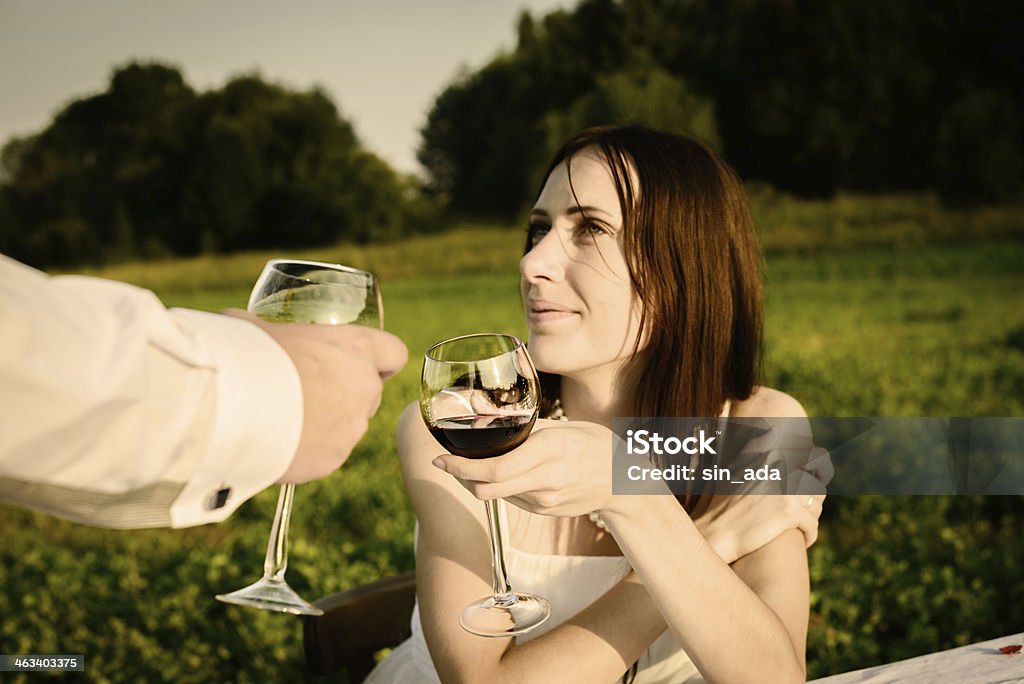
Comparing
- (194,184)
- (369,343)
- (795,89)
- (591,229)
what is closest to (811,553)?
(591,229)

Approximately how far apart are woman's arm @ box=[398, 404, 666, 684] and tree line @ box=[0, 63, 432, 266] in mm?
26699

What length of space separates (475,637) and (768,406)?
1.13 meters

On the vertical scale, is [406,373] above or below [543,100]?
below

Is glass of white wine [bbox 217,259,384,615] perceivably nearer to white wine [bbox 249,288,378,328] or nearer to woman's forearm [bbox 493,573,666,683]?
white wine [bbox 249,288,378,328]

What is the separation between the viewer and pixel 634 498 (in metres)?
1.53

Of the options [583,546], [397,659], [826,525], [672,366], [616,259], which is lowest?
[826,525]

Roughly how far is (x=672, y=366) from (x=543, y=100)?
28856 mm

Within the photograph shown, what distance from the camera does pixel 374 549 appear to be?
4.71 metres

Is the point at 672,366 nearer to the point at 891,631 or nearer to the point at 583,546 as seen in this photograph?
the point at 583,546

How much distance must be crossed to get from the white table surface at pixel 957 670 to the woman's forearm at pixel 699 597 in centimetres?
12

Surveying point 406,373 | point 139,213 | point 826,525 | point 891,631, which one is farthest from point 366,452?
point 139,213

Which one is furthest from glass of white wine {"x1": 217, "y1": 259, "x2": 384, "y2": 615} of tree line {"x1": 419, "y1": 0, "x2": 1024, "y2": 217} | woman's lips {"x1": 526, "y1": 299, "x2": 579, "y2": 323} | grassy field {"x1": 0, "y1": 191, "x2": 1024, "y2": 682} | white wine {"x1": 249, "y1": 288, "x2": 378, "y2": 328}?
tree line {"x1": 419, "y1": 0, "x2": 1024, "y2": 217}

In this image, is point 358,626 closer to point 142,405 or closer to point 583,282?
point 583,282

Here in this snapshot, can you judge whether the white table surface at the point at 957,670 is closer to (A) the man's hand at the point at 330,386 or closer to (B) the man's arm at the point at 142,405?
(A) the man's hand at the point at 330,386
